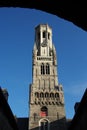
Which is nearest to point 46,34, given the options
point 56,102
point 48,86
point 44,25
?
point 44,25

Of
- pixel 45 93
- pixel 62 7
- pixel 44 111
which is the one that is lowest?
pixel 62 7

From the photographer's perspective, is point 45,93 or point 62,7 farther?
point 45,93

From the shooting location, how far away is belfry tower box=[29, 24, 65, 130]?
4393cm

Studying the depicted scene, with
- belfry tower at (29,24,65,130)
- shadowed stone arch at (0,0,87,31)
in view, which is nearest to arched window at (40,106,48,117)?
belfry tower at (29,24,65,130)

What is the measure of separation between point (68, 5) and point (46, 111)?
42583 millimetres

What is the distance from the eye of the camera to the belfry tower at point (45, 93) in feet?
144

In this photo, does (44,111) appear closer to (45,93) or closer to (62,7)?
(45,93)

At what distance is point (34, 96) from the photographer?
46.6 m

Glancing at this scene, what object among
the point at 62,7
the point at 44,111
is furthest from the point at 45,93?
the point at 62,7

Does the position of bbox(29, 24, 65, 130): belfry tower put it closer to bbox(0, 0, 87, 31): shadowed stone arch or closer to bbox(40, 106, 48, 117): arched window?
bbox(40, 106, 48, 117): arched window

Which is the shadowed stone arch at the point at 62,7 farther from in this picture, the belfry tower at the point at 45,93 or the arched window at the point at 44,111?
the arched window at the point at 44,111

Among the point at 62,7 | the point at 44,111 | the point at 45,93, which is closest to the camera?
the point at 62,7

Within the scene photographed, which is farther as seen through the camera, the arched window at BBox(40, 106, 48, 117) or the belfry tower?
the arched window at BBox(40, 106, 48, 117)

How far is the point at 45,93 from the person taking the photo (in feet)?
154
